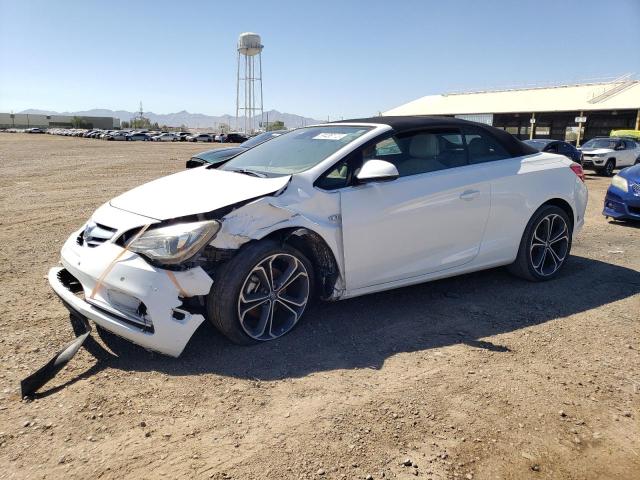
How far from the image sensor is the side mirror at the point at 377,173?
12.2 ft

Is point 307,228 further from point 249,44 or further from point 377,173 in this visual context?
point 249,44

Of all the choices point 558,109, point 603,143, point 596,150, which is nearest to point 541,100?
point 558,109

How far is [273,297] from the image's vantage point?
3.62 m

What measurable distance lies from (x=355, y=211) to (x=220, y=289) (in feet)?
3.77

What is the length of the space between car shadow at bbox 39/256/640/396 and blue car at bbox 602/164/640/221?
3083 mm

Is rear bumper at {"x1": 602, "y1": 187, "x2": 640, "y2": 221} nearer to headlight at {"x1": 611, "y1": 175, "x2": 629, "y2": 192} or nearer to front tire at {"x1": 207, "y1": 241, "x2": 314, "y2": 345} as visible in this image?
headlight at {"x1": 611, "y1": 175, "x2": 629, "y2": 192}

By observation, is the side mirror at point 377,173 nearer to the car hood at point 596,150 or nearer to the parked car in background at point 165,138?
the car hood at point 596,150

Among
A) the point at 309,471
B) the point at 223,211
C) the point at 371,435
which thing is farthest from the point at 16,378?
the point at 371,435

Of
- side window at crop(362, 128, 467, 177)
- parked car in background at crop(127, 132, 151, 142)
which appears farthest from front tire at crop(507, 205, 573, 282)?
parked car in background at crop(127, 132, 151, 142)

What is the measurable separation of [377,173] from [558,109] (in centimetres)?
5268

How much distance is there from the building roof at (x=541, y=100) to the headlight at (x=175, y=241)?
50287 mm

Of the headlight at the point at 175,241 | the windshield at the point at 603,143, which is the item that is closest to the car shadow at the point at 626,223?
the headlight at the point at 175,241

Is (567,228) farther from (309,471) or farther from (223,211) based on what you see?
(309,471)

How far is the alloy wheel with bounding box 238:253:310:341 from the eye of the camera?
11.5 ft
